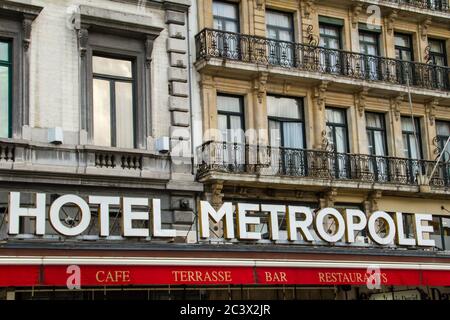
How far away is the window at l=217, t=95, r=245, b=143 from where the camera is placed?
75.6 feet

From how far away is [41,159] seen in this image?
19625 millimetres

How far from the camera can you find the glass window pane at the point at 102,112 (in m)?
21.0

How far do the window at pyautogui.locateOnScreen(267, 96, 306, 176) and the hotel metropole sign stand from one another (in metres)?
2.93

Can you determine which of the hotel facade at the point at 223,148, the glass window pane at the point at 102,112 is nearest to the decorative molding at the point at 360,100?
the hotel facade at the point at 223,148

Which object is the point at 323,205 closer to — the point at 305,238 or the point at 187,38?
the point at 305,238

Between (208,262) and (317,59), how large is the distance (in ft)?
33.2

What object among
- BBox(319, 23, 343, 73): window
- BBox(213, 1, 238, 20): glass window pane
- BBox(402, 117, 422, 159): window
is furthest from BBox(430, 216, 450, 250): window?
BBox(213, 1, 238, 20): glass window pane

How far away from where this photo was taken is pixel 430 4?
27547 mm

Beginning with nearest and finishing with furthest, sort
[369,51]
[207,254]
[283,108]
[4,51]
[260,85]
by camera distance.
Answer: [207,254] < [4,51] < [260,85] < [283,108] < [369,51]

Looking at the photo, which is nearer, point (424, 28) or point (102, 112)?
point (102, 112)

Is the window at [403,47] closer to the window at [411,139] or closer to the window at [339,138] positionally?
the window at [411,139]

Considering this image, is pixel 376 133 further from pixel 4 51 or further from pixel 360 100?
pixel 4 51

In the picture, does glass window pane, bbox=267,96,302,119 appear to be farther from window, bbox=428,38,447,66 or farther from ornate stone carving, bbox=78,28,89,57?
window, bbox=428,38,447,66

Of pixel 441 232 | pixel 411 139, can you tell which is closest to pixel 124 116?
pixel 411 139
